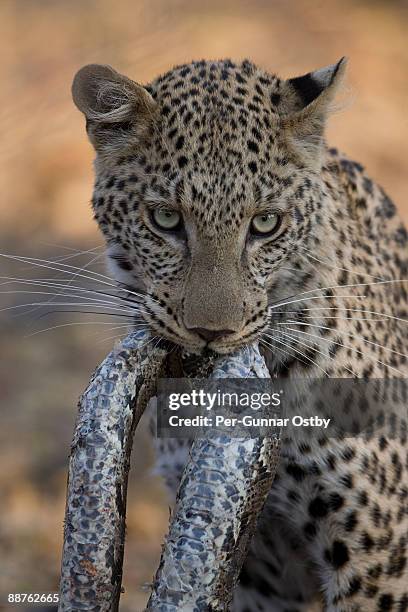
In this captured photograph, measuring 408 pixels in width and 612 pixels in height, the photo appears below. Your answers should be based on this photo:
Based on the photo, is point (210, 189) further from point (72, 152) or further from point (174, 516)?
point (72, 152)

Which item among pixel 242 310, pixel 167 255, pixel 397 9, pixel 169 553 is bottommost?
pixel 169 553

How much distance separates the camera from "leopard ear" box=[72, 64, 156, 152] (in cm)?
604

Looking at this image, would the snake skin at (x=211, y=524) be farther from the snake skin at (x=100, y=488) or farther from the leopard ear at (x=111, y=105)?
the leopard ear at (x=111, y=105)

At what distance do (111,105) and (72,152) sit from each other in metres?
9.29

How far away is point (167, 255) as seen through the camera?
5.87 m

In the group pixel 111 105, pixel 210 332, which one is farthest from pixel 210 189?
pixel 111 105

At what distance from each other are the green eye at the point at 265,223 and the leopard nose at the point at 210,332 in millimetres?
608

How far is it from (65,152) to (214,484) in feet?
35.1

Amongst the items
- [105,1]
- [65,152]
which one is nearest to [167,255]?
[65,152]

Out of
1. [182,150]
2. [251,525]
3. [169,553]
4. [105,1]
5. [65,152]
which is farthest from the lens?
[105,1]

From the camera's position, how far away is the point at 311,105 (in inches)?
235

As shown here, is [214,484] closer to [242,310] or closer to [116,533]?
[116,533]

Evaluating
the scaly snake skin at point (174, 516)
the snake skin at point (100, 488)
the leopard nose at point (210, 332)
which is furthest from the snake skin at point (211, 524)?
the leopard nose at point (210, 332)

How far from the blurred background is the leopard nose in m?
1.58
